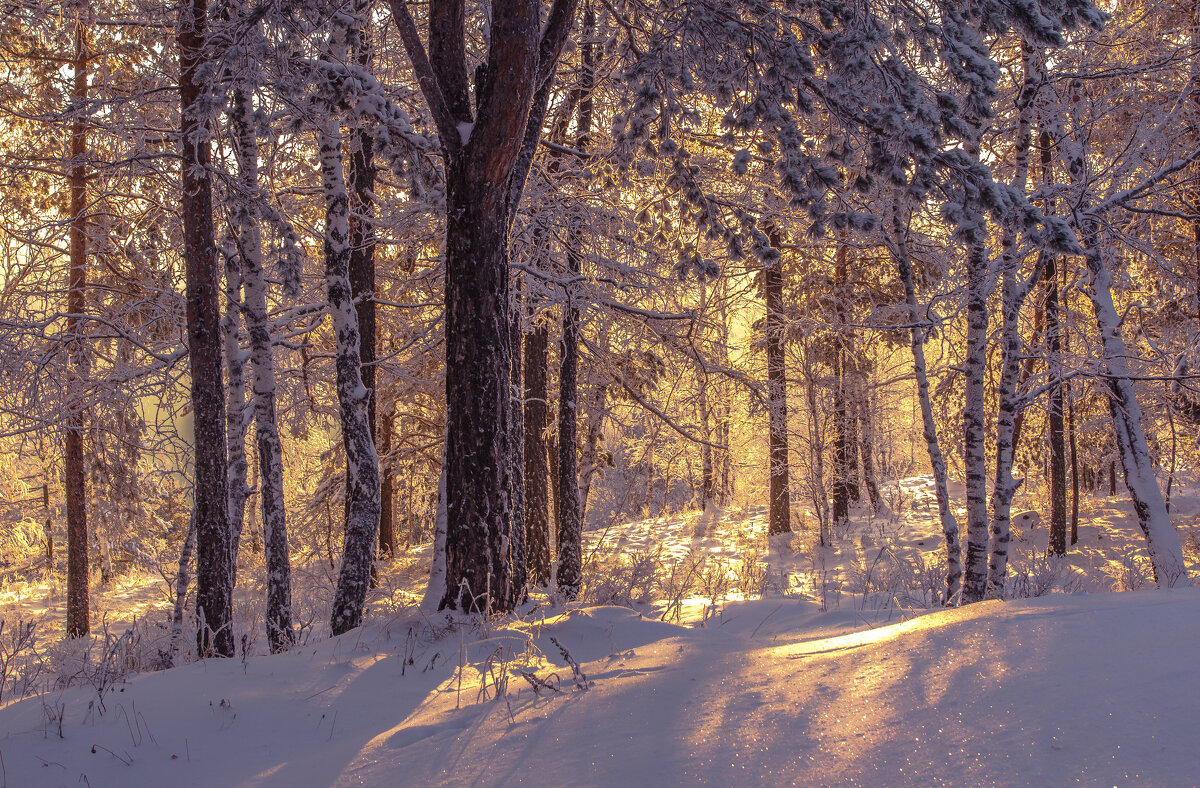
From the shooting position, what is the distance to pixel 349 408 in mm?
8086

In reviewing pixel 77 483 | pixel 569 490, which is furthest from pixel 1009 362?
pixel 77 483

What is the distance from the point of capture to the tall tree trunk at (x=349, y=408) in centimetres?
793

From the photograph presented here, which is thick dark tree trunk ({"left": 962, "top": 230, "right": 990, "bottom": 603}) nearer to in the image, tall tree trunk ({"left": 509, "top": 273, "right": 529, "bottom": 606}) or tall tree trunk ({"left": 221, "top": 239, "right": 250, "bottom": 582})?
tall tree trunk ({"left": 509, "top": 273, "right": 529, "bottom": 606})

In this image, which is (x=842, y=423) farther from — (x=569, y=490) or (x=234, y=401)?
(x=234, y=401)

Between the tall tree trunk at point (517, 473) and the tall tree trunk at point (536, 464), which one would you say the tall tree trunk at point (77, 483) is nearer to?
the tall tree trunk at point (536, 464)

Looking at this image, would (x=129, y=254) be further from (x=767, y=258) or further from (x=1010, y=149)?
(x=1010, y=149)

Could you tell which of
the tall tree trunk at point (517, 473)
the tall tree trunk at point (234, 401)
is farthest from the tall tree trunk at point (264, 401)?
the tall tree trunk at point (517, 473)

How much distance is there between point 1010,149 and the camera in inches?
390

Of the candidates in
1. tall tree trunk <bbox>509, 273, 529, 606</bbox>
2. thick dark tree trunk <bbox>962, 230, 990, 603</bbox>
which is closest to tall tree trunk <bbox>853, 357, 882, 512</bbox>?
thick dark tree trunk <bbox>962, 230, 990, 603</bbox>

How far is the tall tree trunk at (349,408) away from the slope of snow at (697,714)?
350cm

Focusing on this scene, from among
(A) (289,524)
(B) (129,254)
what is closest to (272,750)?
(B) (129,254)

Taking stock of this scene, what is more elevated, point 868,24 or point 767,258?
point 868,24

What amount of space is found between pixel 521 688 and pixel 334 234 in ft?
20.2

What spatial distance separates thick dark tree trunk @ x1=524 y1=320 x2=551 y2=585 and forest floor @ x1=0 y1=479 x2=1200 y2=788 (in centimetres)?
560
